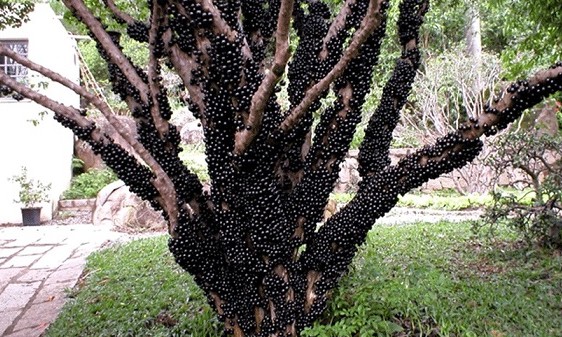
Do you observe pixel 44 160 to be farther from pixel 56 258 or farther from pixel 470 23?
pixel 470 23

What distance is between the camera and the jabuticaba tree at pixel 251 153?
2.83 m

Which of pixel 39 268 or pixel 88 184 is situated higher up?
pixel 88 184

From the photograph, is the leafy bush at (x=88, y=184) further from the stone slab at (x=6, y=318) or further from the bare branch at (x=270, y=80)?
the bare branch at (x=270, y=80)

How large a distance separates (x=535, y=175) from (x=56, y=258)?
6393 mm

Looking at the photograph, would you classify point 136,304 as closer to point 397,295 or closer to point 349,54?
point 397,295

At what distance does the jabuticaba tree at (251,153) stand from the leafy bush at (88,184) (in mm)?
9914

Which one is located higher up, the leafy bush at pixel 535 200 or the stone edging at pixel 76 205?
the leafy bush at pixel 535 200

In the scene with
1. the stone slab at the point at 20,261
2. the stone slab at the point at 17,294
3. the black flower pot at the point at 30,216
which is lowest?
the stone slab at the point at 17,294

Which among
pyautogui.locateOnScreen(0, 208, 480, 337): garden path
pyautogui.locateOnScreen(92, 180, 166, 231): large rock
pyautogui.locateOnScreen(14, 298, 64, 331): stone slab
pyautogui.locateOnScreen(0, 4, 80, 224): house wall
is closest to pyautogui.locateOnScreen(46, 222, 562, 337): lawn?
pyautogui.locateOnScreen(14, 298, 64, 331): stone slab

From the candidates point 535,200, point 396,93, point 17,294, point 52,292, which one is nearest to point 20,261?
point 17,294

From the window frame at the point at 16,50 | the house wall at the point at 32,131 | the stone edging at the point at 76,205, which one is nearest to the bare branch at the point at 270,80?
the house wall at the point at 32,131

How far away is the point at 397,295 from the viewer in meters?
3.29

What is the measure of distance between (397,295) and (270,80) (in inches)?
70.8

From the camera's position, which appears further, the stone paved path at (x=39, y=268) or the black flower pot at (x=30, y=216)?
the black flower pot at (x=30, y=216)
